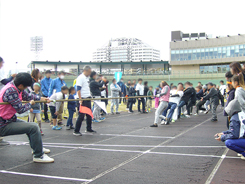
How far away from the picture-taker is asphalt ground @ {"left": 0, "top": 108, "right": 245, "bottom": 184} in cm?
452

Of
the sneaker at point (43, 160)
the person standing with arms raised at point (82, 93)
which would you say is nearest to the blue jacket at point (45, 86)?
the person standing with arms raised at point (82, 93)

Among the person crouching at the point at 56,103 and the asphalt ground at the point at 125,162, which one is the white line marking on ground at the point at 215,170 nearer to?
the asphalt ground at the point at 125,162

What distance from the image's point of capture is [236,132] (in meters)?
5.64

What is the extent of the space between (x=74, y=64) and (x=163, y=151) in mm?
68105

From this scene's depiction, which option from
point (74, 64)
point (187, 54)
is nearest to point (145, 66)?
point (187, 54)

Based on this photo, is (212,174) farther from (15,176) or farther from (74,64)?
(74,64)

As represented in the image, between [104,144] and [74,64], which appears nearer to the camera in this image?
[104,144]

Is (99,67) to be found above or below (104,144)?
above

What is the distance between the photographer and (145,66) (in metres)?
73.7

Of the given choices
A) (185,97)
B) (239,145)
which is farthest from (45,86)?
(239,145)

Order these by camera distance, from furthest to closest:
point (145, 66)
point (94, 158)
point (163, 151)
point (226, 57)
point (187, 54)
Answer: point (145, 66) → point (187, 54) → point (226, 57) → point (163, 151) → point (94, 158)

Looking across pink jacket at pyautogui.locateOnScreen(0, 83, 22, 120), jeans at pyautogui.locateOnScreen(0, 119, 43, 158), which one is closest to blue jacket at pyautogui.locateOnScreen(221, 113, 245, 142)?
jeans at pyautogui.locateOnScreen(0, 119, 43, 158)

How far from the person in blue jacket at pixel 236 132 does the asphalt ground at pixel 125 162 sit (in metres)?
0.30

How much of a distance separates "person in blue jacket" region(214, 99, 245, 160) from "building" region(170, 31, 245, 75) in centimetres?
5670
